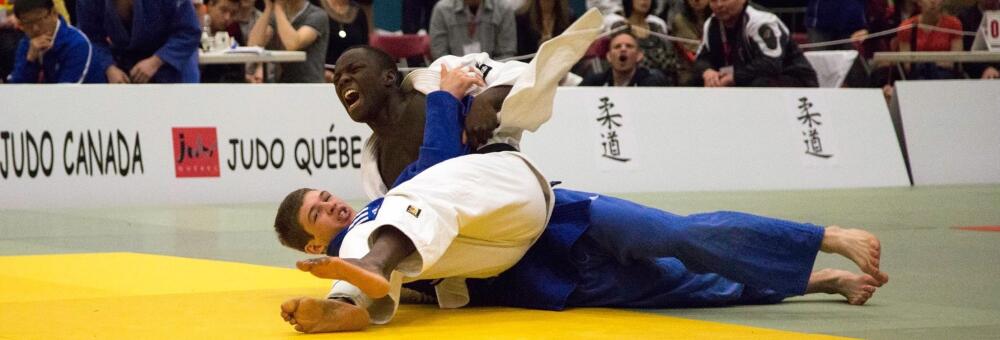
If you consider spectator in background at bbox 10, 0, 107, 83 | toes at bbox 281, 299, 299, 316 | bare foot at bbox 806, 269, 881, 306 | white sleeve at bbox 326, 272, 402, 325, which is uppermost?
toes at bbox 281, 299, 299, 316

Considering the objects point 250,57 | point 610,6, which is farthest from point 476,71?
point 610,6

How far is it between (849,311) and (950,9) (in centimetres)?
1119

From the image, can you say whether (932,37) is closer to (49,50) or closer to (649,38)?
(649,38)

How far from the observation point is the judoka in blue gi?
4754mm

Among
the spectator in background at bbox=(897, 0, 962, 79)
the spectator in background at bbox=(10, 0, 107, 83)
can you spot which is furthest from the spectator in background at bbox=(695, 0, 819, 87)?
the spectator in background at bbox=(10, 0, 107, 83)

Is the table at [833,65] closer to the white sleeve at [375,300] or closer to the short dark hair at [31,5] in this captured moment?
the short dark hair at [31,5]

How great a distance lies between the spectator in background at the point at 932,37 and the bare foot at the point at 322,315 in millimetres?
11545

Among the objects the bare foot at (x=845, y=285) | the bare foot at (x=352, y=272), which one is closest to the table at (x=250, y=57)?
the bare foot at (x=845, y=285)

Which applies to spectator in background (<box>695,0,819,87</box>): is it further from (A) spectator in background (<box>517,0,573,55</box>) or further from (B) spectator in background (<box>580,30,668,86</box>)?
(A) spectator in background (<box>517,0,573,55</box>)

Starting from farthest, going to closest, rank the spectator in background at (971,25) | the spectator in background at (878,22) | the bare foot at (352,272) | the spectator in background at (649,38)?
the spectator in background at (878,22), the spectator in background at (971,25), the spectator in background at (649,38), the bare foot at (352,272)

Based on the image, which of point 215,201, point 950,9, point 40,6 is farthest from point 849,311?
point 950,9

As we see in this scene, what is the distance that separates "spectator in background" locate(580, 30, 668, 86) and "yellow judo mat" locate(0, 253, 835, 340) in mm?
7140

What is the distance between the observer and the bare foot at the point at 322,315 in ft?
13.9

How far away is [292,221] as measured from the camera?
4801mm
